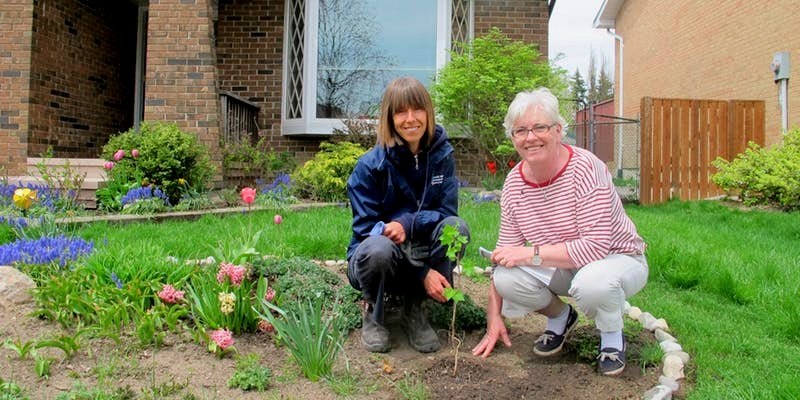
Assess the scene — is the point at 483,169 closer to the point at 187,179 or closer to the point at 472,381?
the point at 187,179

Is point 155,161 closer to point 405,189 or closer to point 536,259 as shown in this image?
point 405,189

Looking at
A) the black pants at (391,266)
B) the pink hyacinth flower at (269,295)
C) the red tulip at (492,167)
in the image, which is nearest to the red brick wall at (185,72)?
the red tulip at (492,167)

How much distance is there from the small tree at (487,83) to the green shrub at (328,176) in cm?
165

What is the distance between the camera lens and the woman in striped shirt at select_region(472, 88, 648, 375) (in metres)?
2.27

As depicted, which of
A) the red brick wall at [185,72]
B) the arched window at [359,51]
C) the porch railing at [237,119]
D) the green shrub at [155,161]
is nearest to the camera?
the green shrub at [155,161]

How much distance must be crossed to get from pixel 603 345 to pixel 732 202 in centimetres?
623

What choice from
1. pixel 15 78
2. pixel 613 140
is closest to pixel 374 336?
pixel 15 78

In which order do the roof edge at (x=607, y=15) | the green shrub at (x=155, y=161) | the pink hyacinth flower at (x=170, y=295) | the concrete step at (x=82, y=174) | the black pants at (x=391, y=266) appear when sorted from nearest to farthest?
the black pants at (x=391, y=266), the pink hyacinth flower at (x=170, y=295), the green shrub at (x=155, y=161), the concrete step at (x=82, y=174), the roof edge at (x=607, y=15)

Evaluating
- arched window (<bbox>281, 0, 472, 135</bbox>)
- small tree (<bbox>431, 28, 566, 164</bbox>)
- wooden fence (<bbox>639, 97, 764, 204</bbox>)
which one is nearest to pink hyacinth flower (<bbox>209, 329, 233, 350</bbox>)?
small tree (<bbox>431, 28, 566, 164</bbox>)

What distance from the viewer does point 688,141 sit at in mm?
8422

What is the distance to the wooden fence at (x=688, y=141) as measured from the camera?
27.0 feet

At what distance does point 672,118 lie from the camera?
8359mm

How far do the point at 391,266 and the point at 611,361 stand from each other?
3.05 feet

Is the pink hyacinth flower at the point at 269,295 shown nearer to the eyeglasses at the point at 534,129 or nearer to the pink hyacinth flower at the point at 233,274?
the pink hyacinth flower at the point at 233,274
